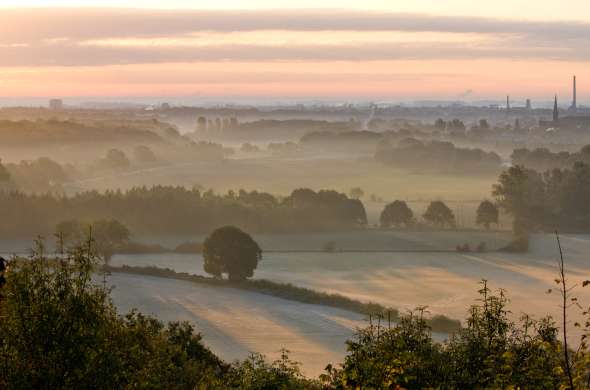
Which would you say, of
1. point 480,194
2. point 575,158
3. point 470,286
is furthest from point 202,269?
point 575,158

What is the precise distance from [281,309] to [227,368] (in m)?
24.3

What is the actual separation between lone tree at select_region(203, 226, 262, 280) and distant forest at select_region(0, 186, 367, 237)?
21.4m

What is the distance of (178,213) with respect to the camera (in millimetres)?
86500

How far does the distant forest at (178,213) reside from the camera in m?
84.4

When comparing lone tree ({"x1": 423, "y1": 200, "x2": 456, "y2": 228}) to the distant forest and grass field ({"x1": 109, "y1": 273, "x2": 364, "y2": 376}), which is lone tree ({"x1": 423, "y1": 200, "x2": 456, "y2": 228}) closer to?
the distant forest

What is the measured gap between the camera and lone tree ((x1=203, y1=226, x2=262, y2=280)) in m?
61.6

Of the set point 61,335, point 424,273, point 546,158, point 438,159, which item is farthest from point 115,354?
point 438,159

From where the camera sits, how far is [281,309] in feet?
177

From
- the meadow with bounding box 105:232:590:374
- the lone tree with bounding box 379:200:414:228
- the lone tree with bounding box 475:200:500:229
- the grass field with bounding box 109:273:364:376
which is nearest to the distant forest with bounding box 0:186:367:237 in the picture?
the lone tree with bounding box 379:200:414:228

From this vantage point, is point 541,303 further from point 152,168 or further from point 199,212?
point 152,168

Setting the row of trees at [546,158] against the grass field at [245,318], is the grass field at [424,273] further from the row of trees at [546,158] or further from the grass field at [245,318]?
the row of trees at [546,158]

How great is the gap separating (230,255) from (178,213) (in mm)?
25506

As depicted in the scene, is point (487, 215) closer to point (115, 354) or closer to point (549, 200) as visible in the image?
point (549, 200)

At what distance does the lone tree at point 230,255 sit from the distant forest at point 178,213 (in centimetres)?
2139
